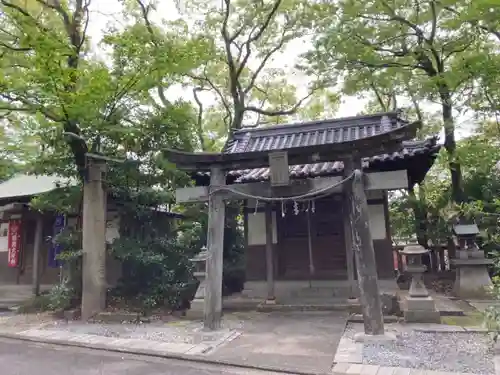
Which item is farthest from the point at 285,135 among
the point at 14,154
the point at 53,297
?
the point at 14,154

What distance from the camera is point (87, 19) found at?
37.2ft

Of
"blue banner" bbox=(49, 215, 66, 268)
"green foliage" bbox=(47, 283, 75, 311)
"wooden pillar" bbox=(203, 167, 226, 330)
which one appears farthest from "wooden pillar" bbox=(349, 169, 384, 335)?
"blue banner" bbox=(49, 215, 66, 268)

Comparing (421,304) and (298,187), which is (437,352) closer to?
(421,304)

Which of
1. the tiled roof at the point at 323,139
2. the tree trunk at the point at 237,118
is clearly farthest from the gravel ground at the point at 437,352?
the tree trunk at the point at 237,118

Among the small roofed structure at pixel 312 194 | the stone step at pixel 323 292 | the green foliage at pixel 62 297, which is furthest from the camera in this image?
the stone step at pixel 323 292

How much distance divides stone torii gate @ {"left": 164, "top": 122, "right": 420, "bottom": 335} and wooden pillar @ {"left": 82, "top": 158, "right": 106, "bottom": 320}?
314 centimetres

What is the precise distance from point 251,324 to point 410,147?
6110 millimetres

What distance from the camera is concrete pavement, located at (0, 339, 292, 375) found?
5770 mm

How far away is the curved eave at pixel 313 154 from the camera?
6846 millimetres

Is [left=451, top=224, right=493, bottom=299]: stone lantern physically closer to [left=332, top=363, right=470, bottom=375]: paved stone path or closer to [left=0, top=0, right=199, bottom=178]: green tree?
[left=332, top=363, right=470, bottom=375]: paved stone path

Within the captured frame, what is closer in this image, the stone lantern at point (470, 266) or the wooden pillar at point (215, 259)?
the wooden pillar at point (215, 259)

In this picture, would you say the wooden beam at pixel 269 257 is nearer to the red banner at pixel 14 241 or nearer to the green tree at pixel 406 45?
the green tree at pixel 406 45

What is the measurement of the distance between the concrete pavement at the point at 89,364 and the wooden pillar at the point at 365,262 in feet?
7.57

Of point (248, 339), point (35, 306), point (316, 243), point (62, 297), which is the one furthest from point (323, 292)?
point (35, 306)
